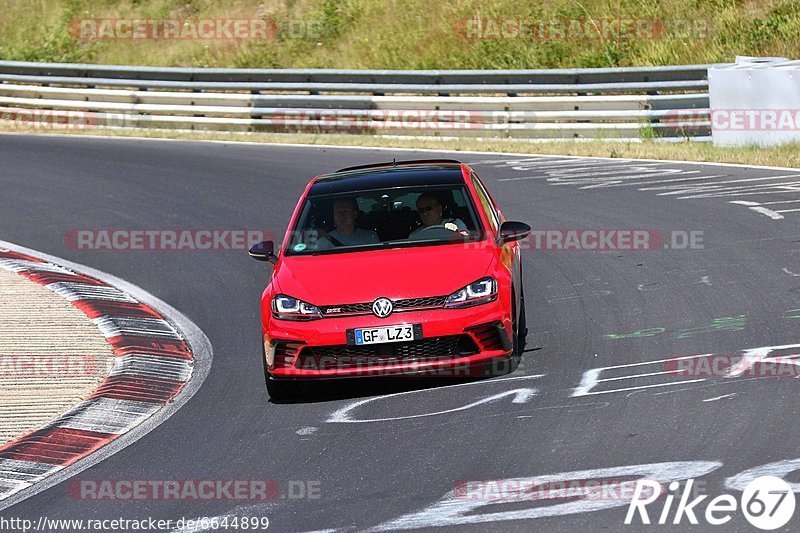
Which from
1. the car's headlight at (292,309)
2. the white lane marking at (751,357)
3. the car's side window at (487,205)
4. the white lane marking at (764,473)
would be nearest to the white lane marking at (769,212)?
the car's side window at (487,205)

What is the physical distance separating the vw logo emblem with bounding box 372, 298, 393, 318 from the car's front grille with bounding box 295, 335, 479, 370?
206 mm

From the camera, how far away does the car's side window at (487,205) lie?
10.2 metres

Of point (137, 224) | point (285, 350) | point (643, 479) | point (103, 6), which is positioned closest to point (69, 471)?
point (285, 350)

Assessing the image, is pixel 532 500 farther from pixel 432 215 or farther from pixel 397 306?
pixel 432 215

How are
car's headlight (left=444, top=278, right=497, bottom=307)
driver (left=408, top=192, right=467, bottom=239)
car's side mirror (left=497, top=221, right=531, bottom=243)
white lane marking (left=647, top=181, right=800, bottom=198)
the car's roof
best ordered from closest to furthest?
car's headlight (left=444, top=278, right=497, bottom=307), car's side mirror (left=497, top=221, right=531, bottom=243), driver (left=408, top=192, right=467, bottom=239), the car's roof, white lane marking (left=647, top=181, right=800, bottom=198)

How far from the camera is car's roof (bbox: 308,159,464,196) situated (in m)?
10.2

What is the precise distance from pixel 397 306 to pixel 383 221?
145 cm

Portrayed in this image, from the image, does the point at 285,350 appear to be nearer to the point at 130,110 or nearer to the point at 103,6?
the point at 130,110

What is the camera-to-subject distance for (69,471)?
25.7 feet

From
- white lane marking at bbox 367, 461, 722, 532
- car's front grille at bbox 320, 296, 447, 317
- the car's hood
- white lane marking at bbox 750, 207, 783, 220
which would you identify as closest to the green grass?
white lane marking at bbox 750, 207, 783, 220

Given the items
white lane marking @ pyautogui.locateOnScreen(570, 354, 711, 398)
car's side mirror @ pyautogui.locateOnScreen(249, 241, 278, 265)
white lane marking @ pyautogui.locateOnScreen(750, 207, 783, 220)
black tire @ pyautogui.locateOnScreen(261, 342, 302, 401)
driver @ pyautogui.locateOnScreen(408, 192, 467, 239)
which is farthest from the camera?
white lane marking @ pyautogui.locateOnScreen(750, 207, 783, 220)

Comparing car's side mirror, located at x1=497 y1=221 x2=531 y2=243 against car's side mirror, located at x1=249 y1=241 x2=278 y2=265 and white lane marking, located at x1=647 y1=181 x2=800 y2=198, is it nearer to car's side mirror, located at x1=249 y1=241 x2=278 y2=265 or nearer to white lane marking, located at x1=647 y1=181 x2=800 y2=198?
car's side mirror, located at x1=249 y1=241 x2=278 y2=265

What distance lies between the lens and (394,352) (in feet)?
28.6

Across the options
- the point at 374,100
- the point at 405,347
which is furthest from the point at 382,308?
the point at 374,100
